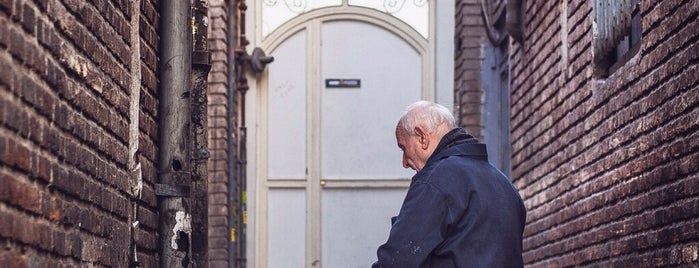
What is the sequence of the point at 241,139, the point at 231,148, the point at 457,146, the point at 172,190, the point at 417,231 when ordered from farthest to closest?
1. the point at 241,139
2. the point at 231,148
3. the point at 172,190
4. the point at 457,146
5. the point at 417,231

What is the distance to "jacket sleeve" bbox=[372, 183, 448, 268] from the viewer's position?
14.8 feet

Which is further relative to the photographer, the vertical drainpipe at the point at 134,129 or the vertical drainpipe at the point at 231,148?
the vertical drainpipe at the point at 231,148

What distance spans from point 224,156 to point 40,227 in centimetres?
728

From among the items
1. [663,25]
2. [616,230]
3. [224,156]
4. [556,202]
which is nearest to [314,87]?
[224,156]

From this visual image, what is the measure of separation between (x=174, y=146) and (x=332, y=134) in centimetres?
703

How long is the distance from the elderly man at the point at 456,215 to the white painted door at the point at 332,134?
7.27 m

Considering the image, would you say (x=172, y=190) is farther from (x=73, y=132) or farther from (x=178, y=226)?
(x=73, y=132)

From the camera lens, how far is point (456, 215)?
4578 millimetres

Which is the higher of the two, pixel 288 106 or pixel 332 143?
pixel 288 106

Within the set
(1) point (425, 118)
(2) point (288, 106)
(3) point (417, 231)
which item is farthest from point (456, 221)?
(2) point (288, 106)

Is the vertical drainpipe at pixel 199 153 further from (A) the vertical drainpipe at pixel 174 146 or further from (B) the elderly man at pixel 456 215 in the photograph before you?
(B) the elderly man at pixel 456 215

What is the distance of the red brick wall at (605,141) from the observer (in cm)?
502

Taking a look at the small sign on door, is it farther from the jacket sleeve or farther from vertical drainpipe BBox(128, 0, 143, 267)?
the jacket sleeve

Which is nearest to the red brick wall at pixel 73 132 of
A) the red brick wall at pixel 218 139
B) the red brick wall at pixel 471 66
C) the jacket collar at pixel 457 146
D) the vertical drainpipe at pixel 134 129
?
the vertical drainpipe at pixel 134 129
